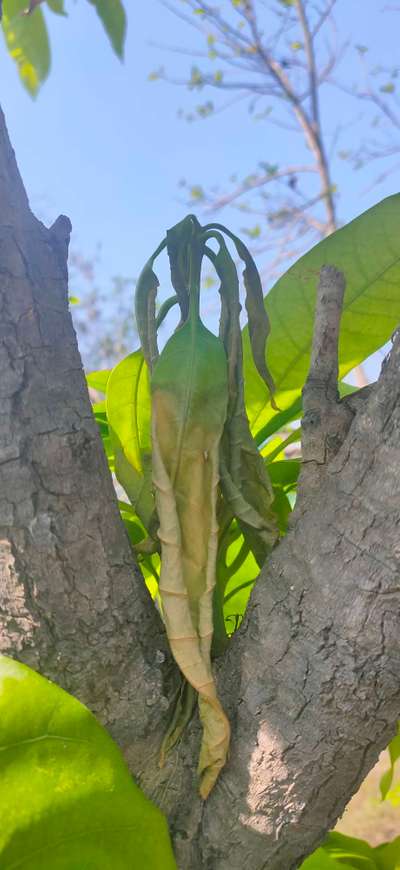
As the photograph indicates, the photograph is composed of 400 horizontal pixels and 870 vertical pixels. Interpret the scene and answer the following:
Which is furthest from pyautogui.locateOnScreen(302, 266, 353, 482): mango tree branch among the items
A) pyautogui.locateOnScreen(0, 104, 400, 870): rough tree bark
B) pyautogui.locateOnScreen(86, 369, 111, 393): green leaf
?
pyautogui.locateOnScreen(86, 369, 111, 393): green leaf

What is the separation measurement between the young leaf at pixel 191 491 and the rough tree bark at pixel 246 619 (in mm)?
33

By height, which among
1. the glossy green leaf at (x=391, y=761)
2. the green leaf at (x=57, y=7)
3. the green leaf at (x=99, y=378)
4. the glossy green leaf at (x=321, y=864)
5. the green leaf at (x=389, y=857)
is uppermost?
the green leaf at (x=57, y=7)

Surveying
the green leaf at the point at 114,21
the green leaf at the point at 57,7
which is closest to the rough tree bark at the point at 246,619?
the green leaf at the point at 114,21

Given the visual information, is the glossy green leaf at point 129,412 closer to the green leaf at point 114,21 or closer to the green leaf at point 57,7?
the green leaf at point 114,21

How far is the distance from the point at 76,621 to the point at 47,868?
0.39ft

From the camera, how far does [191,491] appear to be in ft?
1.25

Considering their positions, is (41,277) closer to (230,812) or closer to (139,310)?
(139,310)

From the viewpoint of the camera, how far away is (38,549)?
1.23ft

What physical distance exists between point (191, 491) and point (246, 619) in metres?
0.09

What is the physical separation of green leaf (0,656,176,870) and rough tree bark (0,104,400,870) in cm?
7

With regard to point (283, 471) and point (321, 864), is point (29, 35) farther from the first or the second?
point (321, 864)

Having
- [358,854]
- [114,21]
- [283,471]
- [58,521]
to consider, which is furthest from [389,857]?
[114,21]

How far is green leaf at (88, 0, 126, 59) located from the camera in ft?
2.03

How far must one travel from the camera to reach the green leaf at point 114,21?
2.03 ft
